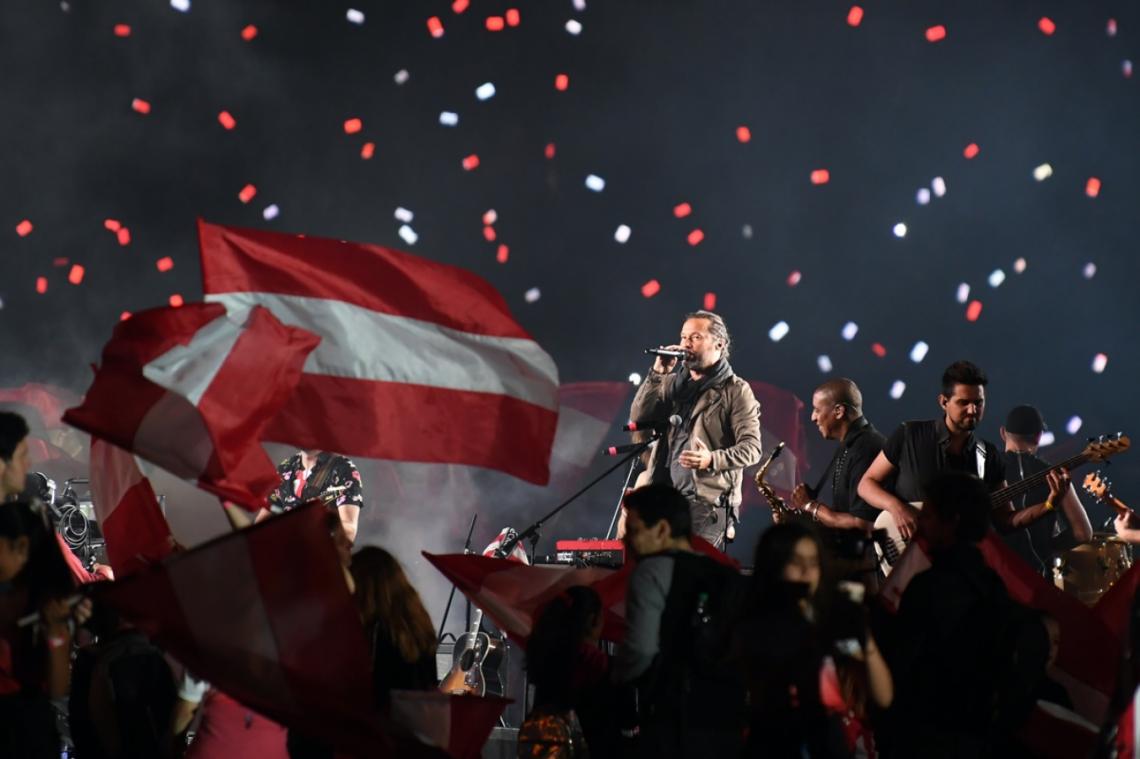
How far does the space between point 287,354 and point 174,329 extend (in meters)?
0.46

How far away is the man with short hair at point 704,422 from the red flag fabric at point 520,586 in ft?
5.15

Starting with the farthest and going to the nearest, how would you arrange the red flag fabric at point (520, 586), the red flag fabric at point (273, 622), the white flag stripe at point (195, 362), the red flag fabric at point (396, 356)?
the red flag fabric at point (520, 586), the red flag fabric at point (396, 356), the white flag stripe at point (195, 362), the red flag fabric at point (273, 622)

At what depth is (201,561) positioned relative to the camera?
4.51 m

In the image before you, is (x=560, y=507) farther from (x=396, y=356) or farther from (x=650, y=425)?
(x=396, y=356)

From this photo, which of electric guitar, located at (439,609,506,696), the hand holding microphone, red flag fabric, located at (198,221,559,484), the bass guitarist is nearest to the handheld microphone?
the hand holding microphone

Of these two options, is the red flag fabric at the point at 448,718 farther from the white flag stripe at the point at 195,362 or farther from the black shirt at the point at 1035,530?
the black shirt at the point at 1035,530

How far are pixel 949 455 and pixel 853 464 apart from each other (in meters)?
0.77

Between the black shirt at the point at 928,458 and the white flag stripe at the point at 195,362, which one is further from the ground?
the black shirt at the point at 928,458

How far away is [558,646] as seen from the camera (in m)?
5.47

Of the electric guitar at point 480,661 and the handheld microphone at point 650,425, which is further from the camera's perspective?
the electric guitar at point 480,661

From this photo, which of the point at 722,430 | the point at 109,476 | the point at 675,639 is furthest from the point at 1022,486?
the point at 109,476

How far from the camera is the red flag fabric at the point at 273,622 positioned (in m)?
4.38

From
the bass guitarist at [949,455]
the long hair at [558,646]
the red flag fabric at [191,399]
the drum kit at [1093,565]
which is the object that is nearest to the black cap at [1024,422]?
the drum kit at [1093,565]

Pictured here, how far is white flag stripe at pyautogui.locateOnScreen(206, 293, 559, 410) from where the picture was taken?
587cm
